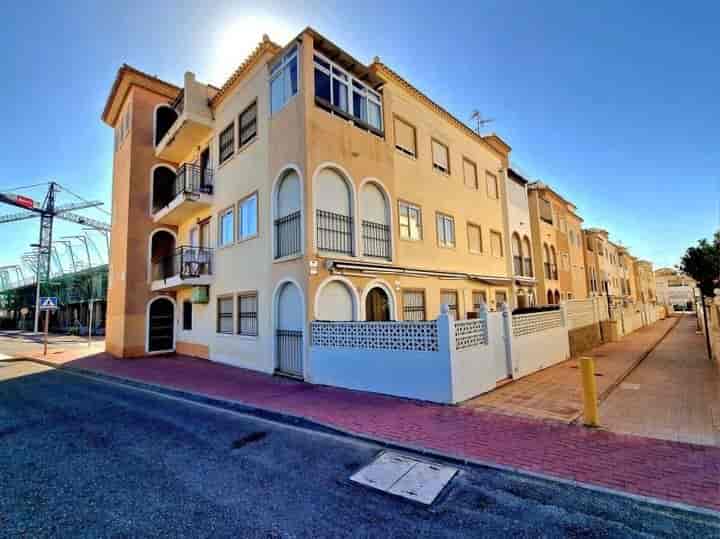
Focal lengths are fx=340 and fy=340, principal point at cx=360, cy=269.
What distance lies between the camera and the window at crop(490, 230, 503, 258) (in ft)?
62.0

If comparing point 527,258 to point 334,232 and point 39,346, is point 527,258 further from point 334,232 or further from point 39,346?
point 39,346

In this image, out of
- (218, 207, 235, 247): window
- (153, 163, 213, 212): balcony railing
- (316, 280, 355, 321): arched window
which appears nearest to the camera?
(316, 280, 355, 321): arched window

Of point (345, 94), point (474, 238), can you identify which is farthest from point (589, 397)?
point (474, 238)

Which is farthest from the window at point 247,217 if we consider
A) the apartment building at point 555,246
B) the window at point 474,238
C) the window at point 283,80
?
the apartment building at point 555,246

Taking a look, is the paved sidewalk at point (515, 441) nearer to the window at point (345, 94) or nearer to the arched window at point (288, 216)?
the arched window at point (288, 216)

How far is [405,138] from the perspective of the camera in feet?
46.9

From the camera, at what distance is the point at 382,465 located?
15.0ft

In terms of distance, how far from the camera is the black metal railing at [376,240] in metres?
11.7

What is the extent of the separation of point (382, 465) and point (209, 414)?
4.27m

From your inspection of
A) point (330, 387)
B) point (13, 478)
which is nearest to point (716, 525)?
point (330, 387)

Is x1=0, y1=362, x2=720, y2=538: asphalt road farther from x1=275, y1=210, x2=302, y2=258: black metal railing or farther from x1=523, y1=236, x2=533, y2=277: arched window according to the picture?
x1=523, y1=236, x2=533, y2=277: arched window

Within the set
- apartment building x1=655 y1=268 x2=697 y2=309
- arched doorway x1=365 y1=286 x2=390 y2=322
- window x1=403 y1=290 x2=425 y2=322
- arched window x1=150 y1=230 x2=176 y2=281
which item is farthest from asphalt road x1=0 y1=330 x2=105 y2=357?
apartment building x1=655 y1=268 x2=697 y2=309

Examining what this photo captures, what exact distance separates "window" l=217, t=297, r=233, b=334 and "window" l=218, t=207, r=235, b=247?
2.32m

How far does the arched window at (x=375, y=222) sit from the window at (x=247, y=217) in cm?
390
